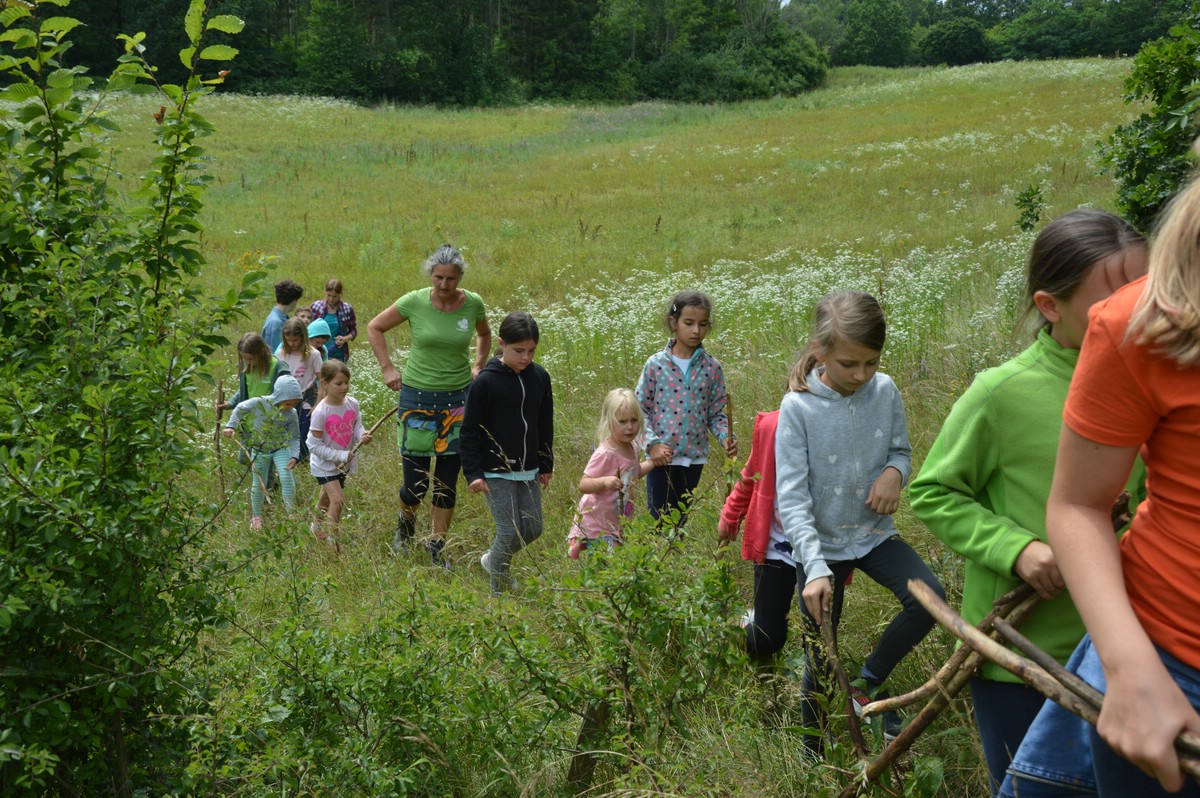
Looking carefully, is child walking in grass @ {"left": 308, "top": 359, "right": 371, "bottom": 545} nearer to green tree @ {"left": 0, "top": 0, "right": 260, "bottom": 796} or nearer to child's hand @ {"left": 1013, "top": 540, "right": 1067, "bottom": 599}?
green tree @ {"left": 0, "top": 0, "right": 260, "bottom": 796}

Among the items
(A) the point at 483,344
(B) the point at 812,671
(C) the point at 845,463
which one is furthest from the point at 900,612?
(A) the point at 483,344

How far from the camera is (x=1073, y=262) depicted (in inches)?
88.8

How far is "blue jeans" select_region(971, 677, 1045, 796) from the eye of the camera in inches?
89.4

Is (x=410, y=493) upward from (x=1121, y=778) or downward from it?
downward

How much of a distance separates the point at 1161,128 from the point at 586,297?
28.7 ft

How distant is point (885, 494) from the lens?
3.42 metres

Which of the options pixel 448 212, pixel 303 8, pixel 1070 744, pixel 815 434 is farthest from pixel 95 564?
pixel 303 8

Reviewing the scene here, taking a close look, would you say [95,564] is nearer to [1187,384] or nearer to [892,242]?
[1187,384]

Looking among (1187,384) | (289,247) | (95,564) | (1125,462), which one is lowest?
(289,247)

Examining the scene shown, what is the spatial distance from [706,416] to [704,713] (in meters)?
2.48

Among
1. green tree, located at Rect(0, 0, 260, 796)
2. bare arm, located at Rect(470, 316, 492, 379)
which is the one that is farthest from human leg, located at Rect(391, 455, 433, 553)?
green tree, located at Rect(0, 0, 260, 796)

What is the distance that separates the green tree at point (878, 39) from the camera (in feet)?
341

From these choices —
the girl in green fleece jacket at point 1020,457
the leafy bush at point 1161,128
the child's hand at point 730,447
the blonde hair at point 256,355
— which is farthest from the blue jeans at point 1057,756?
the blonde hair at point 256,355

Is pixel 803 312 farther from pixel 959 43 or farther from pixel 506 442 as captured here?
pixel 959 43
